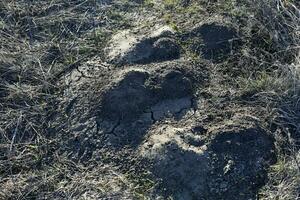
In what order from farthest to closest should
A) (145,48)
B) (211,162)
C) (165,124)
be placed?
(145,48)
(165,124)
(211,162)

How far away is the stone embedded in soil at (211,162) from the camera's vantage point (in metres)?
2.40

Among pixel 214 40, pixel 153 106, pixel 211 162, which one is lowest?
pixel 211 162

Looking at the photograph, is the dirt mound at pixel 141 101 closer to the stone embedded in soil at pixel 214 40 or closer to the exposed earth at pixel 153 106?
the exposed earth at pixel 153 106

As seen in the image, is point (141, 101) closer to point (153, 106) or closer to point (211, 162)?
point (153, 106)

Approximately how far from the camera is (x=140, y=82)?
2.81m

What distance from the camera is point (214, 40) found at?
3.05 m

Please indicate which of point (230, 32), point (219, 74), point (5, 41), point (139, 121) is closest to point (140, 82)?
point (139, 121)

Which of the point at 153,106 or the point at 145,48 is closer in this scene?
the point at 153,106

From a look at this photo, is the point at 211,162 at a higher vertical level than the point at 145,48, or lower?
lower

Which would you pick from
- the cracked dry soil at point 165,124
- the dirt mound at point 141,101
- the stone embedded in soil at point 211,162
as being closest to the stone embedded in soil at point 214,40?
the cracked dry soil at point 165,124

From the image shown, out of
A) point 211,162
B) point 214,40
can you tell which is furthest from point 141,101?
point 214,40

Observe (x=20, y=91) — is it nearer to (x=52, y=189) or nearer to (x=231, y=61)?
(x=52, y=189)

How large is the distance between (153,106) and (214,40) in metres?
0.61

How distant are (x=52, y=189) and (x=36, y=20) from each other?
4.21 ft
